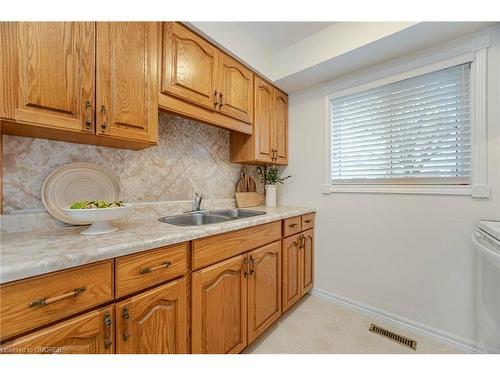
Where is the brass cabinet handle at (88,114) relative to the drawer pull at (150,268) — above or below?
above

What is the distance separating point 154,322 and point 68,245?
1.52 feet

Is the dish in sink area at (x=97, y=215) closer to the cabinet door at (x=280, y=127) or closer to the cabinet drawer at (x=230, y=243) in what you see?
the cabinet drawer at (x=230, y=243)

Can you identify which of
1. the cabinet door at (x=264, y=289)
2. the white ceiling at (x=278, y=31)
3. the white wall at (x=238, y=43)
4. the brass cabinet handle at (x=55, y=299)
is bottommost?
the cabinet door at (x=264, y=289)

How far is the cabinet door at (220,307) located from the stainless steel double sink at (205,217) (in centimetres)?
48

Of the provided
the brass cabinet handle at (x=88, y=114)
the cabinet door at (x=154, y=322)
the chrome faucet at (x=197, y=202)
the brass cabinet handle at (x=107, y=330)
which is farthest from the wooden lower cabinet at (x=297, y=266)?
the brass cabinet handle at (x=88, y=114)

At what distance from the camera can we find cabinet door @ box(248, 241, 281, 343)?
1414 millimetres

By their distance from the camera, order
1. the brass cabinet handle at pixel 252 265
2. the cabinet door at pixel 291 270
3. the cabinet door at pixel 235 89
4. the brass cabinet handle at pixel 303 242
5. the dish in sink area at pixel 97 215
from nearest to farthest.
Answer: the dish in sink area at pixel 97 215 < the brass cabinet handle at pixel 252 265 < the cabinet door at pixel 235 89 < the cabinet door at pixel 291 270 < the brass cabinet handle at pixel 303 242

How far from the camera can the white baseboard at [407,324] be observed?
4.77 ft

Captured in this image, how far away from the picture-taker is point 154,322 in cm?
93

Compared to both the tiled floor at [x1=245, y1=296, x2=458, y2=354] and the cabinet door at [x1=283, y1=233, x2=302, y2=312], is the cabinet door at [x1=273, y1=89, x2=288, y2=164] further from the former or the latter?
the tiled floor at [x1=245, y1=296, x2=458, y2=354]

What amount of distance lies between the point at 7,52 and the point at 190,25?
0.94 m

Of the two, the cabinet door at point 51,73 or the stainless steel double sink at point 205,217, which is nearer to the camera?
the cabinet door at point 51,73

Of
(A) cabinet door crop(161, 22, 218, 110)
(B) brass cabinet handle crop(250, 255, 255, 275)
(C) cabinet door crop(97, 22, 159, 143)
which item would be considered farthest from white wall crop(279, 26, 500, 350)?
(C) cabinet door crop(97, 22, 159, 143)
